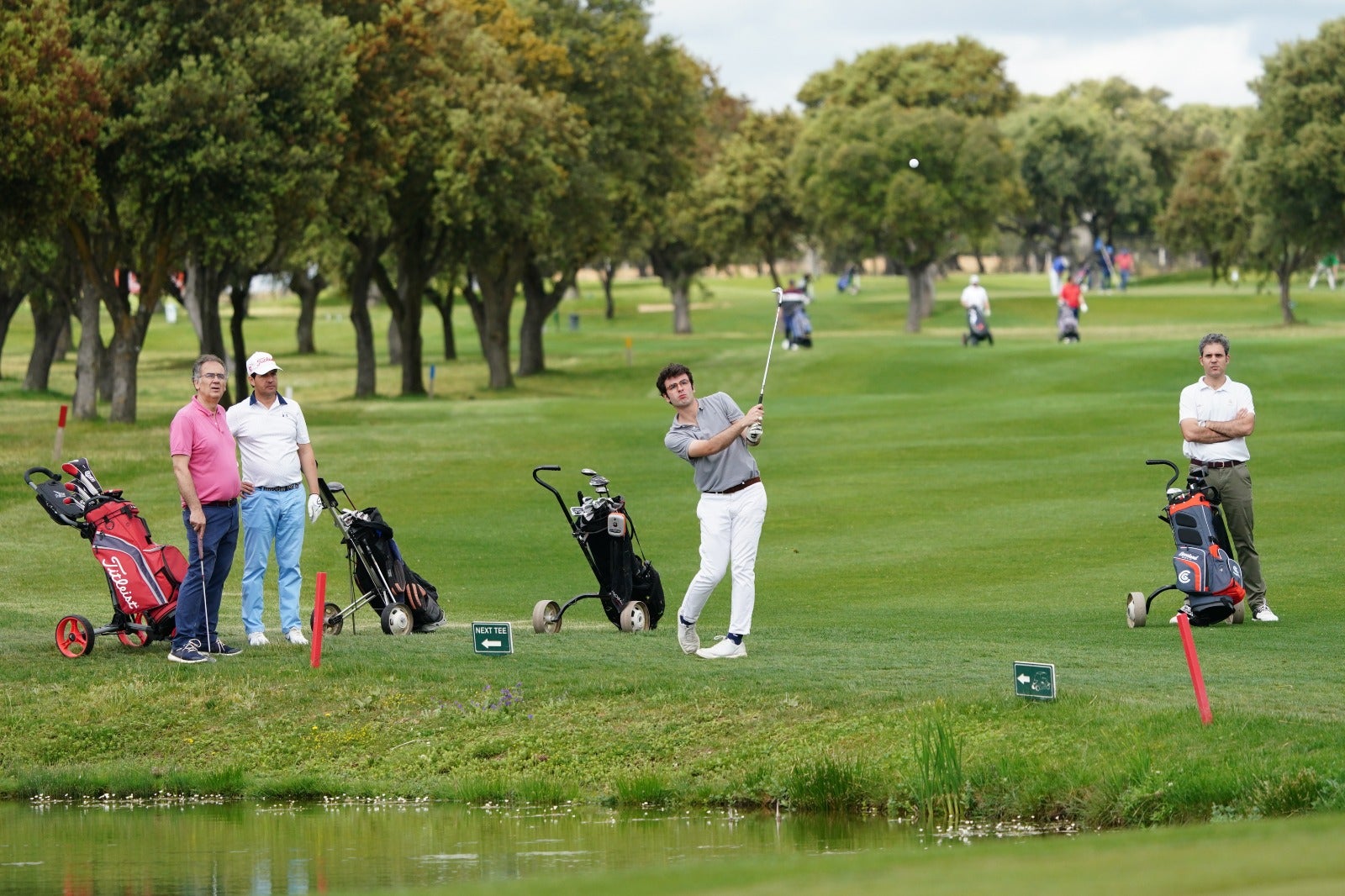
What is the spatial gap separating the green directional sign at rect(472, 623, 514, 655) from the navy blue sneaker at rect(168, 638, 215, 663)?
6.48ft

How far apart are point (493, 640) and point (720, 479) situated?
212 cm

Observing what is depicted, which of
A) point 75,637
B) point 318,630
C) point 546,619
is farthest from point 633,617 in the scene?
point 75,637

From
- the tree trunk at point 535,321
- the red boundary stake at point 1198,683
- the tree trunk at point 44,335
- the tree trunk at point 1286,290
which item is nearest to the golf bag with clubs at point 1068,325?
the tree trunk at point 1286,290

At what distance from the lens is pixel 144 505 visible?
2661cm

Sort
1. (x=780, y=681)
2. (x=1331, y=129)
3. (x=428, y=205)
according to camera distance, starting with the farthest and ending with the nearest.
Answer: (x=1331, y=129) → (x=428, y=205) → (x=780, y=681)

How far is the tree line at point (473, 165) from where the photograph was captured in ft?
117

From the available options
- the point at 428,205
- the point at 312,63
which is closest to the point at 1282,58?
the point at 428,205

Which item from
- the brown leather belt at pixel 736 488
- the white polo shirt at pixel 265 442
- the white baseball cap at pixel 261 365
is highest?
the white baseball cap at pixel 261 365

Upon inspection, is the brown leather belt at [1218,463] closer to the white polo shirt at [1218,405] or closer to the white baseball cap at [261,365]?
the white polo shirt at [1218,405]

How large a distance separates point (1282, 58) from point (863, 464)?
4074 centimetres

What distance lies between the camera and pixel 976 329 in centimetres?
5884

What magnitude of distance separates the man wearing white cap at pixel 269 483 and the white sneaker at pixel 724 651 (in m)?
3.30

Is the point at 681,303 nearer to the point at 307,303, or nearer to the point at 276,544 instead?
the point at 307,303

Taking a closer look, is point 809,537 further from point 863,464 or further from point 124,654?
point 124,654
